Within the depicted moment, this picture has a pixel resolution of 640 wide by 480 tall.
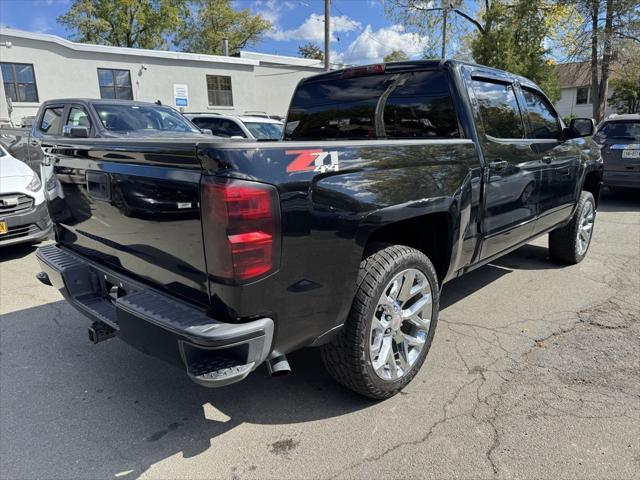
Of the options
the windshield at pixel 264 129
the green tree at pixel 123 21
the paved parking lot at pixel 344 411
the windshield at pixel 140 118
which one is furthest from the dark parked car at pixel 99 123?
the green tree at pixel 123 21

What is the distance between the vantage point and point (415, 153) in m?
2.71

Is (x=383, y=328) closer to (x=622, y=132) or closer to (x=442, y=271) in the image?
(x=442, y=271)

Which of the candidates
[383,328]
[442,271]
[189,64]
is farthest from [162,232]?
[189,64]

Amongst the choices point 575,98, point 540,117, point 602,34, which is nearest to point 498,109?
point 540,117

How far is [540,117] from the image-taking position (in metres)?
4.36

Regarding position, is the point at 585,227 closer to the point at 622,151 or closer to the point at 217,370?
the point at 622,151

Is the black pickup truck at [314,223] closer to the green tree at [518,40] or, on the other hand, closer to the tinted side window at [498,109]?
the tinted side window at [498,109]

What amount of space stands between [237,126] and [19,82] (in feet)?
51.9

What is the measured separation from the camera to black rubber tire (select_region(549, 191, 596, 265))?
513 cm

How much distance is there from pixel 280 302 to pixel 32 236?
494 cm

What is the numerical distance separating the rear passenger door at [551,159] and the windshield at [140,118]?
568 cm

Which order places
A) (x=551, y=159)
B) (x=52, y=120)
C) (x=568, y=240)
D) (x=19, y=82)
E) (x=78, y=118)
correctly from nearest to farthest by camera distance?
(x=551, y=159), (x=568, y=240), (x=78, y=118), (x=52, y=120), (x=19, y=82)

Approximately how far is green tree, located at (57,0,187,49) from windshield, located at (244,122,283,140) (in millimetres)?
27767

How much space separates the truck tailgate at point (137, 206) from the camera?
2.04 meters
